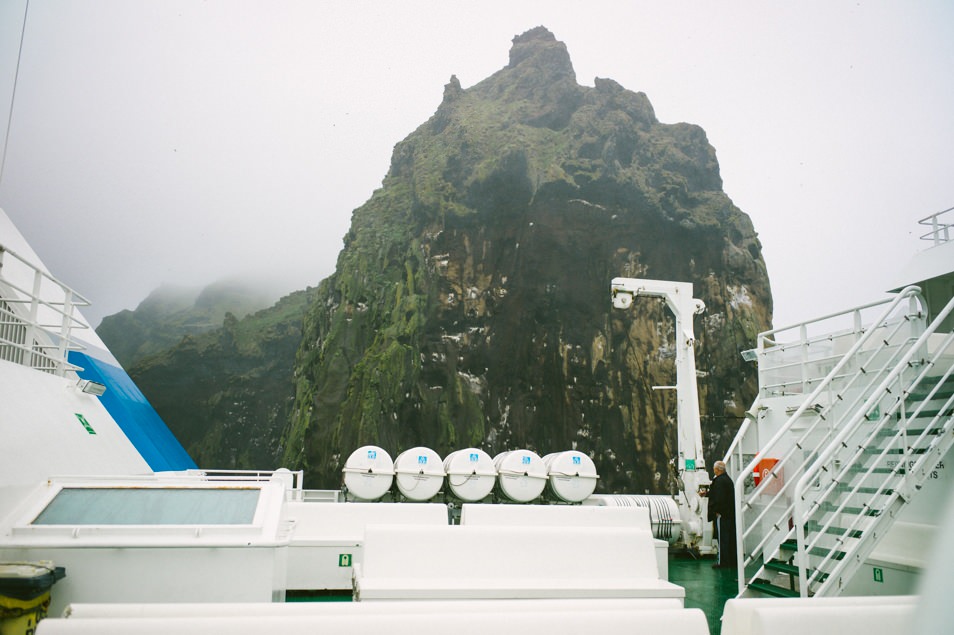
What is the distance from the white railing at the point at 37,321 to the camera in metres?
7.57

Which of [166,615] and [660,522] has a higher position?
[166,615]

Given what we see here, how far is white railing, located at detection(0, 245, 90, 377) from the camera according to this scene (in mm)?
7566

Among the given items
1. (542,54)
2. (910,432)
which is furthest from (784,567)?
(542,54)

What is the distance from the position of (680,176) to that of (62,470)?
4567 centimetres

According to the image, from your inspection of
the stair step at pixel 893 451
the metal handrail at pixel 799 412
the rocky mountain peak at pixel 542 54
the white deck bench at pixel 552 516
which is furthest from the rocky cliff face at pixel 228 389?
the stair step at pixel 893 451

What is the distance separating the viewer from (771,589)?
252 inches

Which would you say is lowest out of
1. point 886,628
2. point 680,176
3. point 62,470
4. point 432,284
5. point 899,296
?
point 886,628

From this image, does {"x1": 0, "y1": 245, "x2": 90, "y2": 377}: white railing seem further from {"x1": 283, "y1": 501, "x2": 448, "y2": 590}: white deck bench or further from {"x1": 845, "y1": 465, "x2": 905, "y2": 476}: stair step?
{"x1": 845, "y1": 465, "x2": 905, "y2": 476}: stair step

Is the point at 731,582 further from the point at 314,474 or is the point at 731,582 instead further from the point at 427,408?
the point at 314,474

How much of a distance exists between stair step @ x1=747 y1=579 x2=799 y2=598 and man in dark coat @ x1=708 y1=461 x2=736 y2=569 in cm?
254

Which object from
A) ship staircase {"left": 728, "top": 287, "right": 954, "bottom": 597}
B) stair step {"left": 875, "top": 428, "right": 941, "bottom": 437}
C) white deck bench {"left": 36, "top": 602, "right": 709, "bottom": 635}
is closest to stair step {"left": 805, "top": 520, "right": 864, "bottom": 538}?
ship staircase {"left": 728, "top": 287, "right": 954, "bottom": 597}

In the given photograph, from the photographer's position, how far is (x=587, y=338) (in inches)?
1567

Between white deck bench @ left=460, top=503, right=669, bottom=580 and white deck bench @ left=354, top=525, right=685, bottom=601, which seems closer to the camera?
white deck bench @ left=354, top=525, right=685, bottom=601

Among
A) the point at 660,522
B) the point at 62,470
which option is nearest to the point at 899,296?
the point at 660,522
